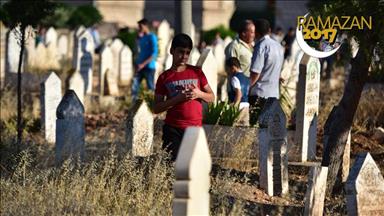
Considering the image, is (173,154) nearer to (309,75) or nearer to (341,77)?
(309,75)

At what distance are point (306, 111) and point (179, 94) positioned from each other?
7.56ft

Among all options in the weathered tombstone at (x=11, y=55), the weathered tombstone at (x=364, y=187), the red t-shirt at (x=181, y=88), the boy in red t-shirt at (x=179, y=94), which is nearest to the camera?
the weathered tombstone at (x=364, y=187)

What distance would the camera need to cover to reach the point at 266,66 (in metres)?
10.9

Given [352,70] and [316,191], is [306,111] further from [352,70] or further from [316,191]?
[316,191]

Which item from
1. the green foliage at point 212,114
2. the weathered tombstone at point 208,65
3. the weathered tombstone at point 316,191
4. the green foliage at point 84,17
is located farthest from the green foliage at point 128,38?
the weathered tombstone at point 316,191

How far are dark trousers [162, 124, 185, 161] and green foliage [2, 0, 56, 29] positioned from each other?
12.6 feet

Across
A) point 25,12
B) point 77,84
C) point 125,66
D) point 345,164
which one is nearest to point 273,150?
point 345,164

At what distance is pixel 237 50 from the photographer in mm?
11961

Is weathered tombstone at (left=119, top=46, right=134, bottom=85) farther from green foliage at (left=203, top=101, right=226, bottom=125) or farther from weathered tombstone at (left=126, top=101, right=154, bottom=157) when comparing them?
weathered tombstone at (left=126, top=101, right=154, bottom=157)

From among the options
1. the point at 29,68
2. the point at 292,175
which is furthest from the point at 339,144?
the point at 29,68

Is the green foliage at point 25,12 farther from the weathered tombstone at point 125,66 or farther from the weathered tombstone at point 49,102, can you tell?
the weathered tombstone at point 125,66

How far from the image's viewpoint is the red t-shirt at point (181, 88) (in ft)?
28.6

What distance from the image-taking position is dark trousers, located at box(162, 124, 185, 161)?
878 cm

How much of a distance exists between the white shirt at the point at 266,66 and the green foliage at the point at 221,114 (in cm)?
36
